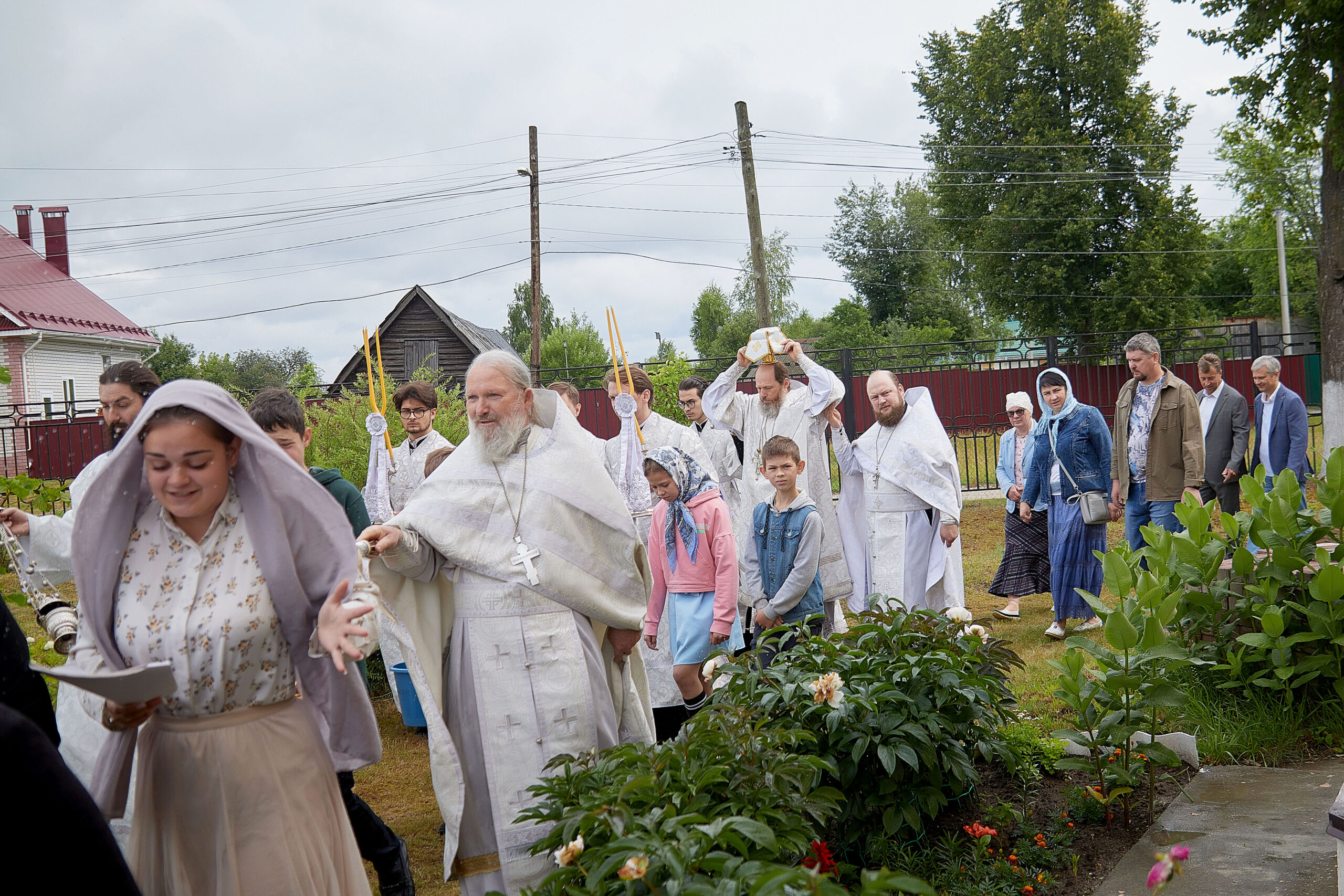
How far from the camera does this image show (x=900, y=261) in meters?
54.3

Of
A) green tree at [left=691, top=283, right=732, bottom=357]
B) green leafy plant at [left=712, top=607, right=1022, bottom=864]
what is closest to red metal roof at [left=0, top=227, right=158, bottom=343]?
green leafy plant at [left=712, top=607, right=1022, bottom=864]

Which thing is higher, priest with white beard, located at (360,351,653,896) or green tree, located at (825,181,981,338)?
green tree, located at (825,181,981,338)

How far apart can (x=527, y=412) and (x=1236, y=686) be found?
339 cm

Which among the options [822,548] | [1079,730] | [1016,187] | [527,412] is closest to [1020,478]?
[822,548]

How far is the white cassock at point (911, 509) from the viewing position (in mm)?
6527

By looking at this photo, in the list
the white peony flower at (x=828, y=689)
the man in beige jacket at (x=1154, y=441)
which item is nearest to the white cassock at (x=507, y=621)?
the white peony flower at (x=828, y=689)

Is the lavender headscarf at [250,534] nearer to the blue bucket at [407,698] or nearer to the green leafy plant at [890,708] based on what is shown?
the green leafy plant at [890,708]

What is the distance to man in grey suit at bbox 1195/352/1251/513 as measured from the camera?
8977 mm

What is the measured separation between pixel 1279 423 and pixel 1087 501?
9.88 ft

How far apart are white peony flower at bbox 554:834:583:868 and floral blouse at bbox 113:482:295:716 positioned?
2.73 feet

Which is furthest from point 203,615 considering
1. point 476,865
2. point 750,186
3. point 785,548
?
point 750,186

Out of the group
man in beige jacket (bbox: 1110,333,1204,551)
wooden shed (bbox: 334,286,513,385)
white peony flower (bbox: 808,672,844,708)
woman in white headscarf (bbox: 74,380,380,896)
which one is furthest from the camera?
wooden shed (bbox: 334,286,513,385)

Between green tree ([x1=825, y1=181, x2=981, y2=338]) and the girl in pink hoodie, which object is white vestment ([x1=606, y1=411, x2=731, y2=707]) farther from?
green tree ([x1=825, y1=181, x2=981, y2=338])

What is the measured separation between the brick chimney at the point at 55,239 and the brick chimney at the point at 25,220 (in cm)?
30
